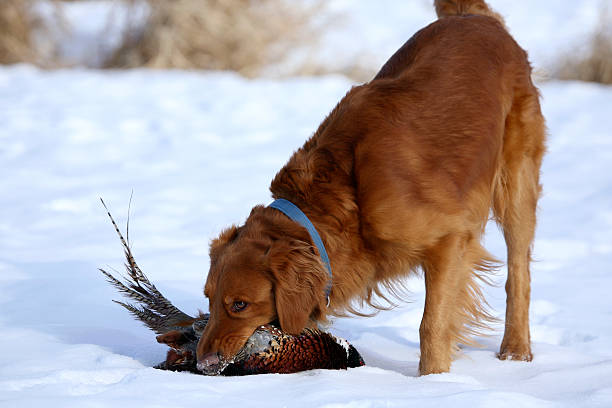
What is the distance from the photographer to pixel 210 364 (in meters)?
2.95

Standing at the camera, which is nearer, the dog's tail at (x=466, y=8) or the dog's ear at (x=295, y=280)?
the dog's ear at (x=295, y=280)

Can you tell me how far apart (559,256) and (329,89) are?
5.27 m

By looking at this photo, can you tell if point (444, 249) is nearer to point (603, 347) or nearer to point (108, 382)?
point (603, 347)

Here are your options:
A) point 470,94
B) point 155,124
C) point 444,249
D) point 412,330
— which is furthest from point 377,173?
point 155,124

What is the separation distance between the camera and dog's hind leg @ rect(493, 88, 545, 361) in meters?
3.89

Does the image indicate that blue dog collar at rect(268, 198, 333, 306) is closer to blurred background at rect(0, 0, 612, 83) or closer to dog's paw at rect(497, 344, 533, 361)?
dog's paw at rect(497, 344, 533, 361)

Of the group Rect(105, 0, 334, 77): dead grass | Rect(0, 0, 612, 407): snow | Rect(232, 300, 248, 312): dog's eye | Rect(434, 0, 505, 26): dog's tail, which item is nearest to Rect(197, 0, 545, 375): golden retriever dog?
Rect(232, 300, 248, 312): dog's eye

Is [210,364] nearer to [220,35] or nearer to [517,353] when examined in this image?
[517,353]

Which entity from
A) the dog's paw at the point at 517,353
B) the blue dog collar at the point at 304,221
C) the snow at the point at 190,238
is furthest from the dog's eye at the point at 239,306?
the dog's paw at the point at 517,353

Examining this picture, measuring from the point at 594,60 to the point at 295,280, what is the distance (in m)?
8.31

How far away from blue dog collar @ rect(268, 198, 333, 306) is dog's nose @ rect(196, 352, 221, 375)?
1.90 feet

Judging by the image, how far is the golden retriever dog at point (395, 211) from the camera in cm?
309

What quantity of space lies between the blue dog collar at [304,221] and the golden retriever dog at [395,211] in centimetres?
1

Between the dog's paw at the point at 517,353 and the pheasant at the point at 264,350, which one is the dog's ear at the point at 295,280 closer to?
the pheasant at the point at 264,350
